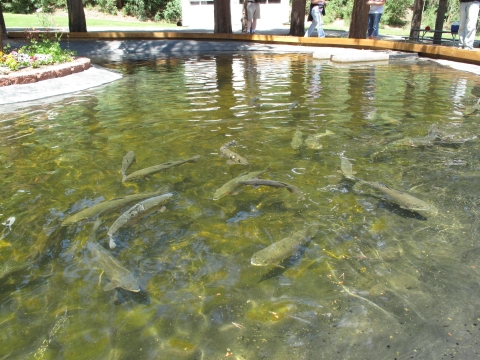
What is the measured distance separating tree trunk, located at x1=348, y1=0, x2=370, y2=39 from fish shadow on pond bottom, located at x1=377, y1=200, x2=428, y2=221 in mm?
15250

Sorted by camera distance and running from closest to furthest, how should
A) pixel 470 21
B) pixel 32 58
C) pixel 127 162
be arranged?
1. pixel 127 162
2. pixel 32 58
3. pixel 470 21

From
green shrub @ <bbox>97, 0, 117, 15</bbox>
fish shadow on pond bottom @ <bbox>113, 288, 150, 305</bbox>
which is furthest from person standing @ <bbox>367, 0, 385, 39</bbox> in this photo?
green shrub @ <bbox>97, 0, 117, 15</bbox>

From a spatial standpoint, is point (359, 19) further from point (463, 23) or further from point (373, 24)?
point (463, 23)

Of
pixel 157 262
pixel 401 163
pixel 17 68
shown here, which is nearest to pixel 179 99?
pixel 17 68

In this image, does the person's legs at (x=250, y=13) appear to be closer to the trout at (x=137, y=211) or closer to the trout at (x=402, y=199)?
the trout at (x=402, y=199)

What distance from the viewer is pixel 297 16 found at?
20.4 metres

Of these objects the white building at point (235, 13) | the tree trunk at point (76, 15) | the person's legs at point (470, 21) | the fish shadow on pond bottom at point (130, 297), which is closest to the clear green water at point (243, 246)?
the fish shadow on pond bottom at point (130, 297)

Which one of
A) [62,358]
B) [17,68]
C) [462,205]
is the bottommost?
[62,358]

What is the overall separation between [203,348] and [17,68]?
36.1 ft

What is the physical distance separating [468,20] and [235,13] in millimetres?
24709

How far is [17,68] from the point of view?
11016 millimetres

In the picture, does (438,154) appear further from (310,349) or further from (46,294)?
(46,294)

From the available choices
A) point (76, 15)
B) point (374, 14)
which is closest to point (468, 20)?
point (374, 14)

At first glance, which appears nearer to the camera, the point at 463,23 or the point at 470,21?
the point at 470,21
